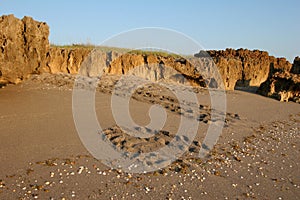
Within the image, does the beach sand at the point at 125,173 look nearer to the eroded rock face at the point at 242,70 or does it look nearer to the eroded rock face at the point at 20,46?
the eroded rock face at the point at 20,46

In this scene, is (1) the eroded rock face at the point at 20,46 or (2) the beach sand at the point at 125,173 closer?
(2) the beach sand at the point at 125,173

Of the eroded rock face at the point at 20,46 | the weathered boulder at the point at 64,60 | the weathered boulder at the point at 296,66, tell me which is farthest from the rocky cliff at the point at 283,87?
the eroded rock face at the point at 20,46

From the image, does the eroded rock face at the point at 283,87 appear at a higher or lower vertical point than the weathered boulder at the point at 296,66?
lower

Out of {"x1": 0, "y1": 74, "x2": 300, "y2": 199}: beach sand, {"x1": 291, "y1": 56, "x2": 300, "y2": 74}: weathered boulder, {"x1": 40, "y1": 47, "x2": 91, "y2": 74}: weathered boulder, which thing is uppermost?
{"x1": 291, "y1": 56, "x2": 300, "y2": 74}: weathered boulder

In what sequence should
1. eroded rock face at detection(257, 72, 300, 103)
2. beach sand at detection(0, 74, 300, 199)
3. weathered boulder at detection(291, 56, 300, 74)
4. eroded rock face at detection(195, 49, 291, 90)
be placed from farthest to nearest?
weathered boulder at detection(291, 56, 300, 74) → eroded rock face at detection(195, 49, 291, 90) → eroded rock face at detection(257, 72, 300, 103) → beach sand at detection(0, 74, 300, 199)

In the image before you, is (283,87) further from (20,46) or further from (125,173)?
(20,46)

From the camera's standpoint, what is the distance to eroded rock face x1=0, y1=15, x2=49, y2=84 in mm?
5676

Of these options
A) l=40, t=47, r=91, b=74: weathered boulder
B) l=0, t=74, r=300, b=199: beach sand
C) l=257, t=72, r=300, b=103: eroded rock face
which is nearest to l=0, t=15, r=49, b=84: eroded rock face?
l=0, t=74, r=300, b=199: beach sand

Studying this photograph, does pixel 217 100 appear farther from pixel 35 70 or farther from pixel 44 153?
pixel 44 153

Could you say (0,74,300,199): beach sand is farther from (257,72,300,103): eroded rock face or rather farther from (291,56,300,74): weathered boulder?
(291,56,300,74): weathered boulder

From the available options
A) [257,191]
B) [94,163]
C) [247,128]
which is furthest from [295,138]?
[94,163]

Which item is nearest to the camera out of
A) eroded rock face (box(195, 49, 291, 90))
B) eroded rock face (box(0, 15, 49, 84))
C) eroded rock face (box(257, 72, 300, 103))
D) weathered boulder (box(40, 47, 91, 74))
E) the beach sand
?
the beach sand

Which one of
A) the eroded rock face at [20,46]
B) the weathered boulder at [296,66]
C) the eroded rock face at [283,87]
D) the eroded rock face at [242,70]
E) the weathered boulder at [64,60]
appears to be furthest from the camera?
the weathered boulder at [296,66]

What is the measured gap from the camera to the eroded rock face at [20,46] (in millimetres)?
5676
